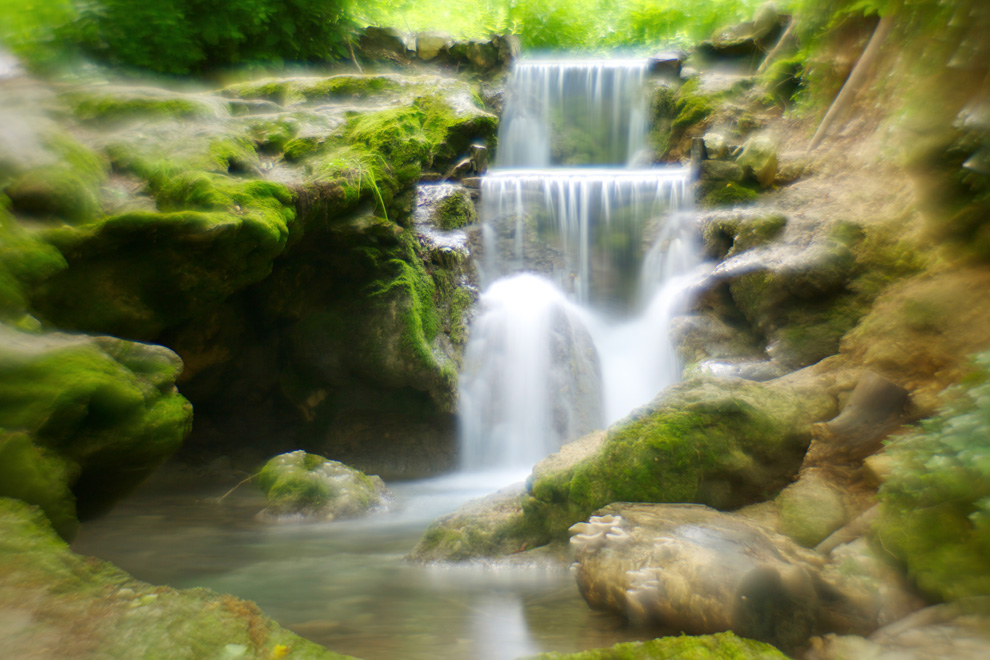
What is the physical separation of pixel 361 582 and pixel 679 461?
7.65 ft

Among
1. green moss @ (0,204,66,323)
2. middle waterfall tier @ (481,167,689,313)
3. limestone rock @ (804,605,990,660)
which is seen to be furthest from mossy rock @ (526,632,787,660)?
middle waterfall tier @ (481,167,689,313)

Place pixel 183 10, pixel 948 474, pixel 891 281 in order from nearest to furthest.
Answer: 1. pixel 948 474
2. pixel 891 281
3. pixel 183 10

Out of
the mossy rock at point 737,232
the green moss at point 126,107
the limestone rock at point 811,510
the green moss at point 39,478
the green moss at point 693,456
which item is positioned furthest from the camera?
the mossy rock at point 737,232

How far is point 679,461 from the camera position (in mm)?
3996

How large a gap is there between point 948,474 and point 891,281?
408 cm

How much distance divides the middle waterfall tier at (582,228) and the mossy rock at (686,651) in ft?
26.9

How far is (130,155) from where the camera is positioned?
18.1 ft

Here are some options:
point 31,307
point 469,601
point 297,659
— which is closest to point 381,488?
point 469,601

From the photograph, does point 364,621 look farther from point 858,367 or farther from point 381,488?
point 858,367

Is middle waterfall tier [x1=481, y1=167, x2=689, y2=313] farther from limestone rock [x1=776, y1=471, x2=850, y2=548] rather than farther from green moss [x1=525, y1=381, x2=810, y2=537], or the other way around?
limestone rock [x1=776, y1=471, x2=850, y2=548]

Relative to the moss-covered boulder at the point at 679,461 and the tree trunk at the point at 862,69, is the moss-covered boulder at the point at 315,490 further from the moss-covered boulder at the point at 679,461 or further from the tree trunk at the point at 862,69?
the tree trunk at the point at 862,69

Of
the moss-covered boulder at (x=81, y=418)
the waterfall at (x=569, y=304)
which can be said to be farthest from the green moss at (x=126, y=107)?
Answer: the waterfall at (x=569, y=304)

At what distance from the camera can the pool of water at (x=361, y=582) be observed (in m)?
3.19

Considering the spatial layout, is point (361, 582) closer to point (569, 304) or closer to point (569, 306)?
point (569, 306)
